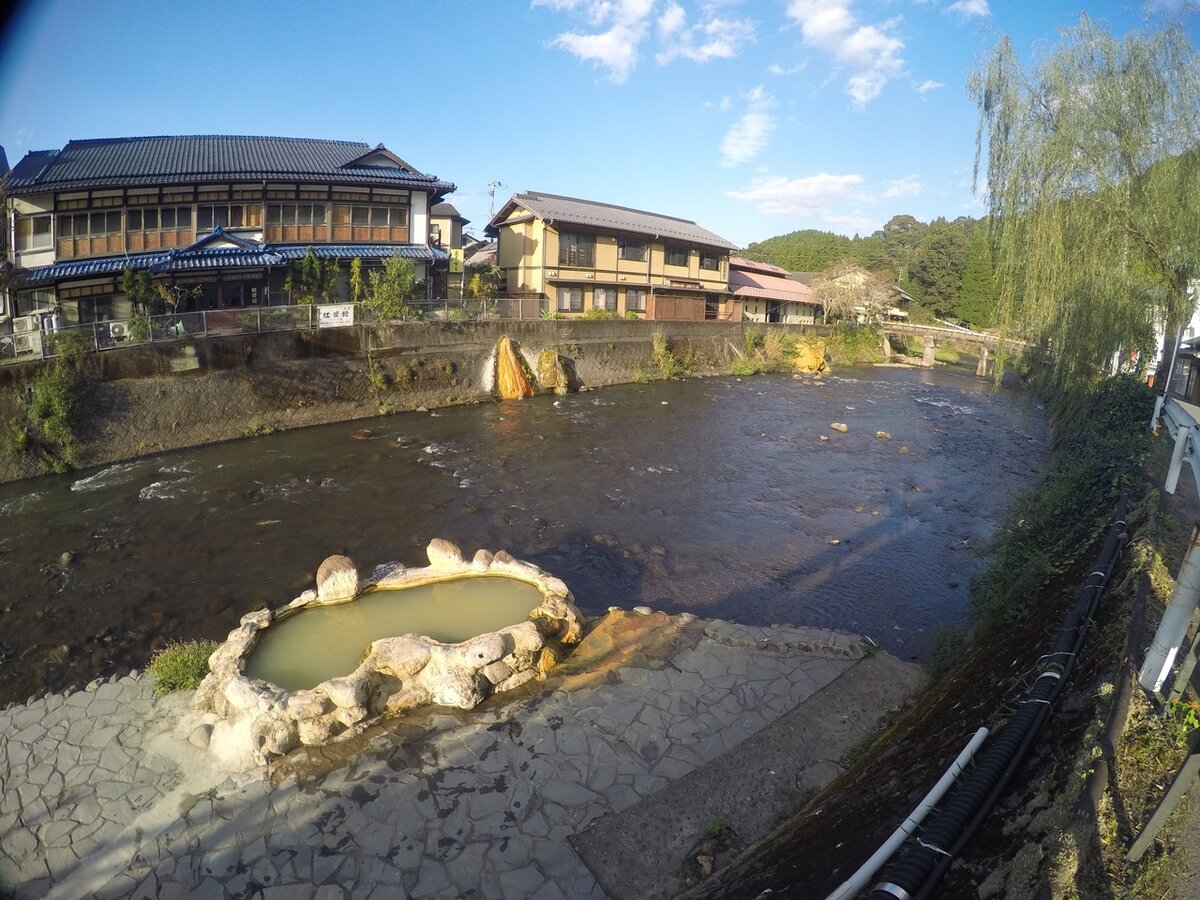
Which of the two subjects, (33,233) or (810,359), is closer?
(33,233)

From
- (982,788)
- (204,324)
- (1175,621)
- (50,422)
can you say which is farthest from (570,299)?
(982,788)

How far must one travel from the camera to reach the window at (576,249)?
116 feet

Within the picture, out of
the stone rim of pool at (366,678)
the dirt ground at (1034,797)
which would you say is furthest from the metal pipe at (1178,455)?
the stone rim of pool at (366,678)

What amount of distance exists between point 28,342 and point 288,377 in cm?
690

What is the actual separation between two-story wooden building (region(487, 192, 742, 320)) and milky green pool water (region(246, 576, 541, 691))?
2318 centimetres

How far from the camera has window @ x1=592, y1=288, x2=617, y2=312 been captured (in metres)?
37.0

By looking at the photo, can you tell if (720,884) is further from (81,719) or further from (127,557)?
(127,557)

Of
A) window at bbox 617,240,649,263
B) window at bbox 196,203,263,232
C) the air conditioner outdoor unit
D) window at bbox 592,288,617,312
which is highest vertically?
window at bbox 617,240,649,263

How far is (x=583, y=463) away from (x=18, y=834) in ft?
49.1

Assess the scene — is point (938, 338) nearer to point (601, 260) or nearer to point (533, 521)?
point (601, 260)

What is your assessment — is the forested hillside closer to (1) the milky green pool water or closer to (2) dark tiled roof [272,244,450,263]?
(2) dark tiled roof [272,244,450,263]

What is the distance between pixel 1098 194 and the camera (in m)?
12.8

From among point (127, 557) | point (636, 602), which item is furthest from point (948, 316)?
point (127, 557)

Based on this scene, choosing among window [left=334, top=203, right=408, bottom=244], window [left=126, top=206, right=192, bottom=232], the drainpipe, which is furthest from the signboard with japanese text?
the drainpipe
